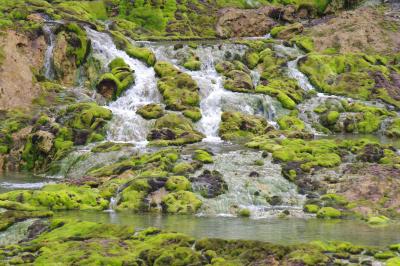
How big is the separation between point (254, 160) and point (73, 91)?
27.3 metres

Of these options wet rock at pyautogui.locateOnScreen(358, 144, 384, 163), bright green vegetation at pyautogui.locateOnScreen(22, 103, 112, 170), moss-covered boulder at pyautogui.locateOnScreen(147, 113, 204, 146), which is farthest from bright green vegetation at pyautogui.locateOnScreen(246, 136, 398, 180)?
bright green vegetation at pyautogui.locateOnScreen(22, 103, 112, 170)

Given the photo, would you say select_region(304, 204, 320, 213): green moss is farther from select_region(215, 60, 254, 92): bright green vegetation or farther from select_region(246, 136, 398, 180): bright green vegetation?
select_region(215, 60, 254, 92): bright green vegetation

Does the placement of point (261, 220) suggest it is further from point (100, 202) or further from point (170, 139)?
point (170, 139)

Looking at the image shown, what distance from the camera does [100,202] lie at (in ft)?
134

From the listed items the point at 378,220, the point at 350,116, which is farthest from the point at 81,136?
the point at 350,116

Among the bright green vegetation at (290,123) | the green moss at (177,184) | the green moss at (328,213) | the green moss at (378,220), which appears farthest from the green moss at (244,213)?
the bright green vegetation at (290,123)

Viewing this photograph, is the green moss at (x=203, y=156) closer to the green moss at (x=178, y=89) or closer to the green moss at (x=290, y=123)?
the green moss at (x=178, y=89)

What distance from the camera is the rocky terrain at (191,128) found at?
30281mm

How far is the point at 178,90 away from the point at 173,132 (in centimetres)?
1112

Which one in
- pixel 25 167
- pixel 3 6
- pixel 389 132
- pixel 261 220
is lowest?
pixel 261 220

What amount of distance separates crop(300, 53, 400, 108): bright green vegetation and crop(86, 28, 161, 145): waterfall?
74.5 feet

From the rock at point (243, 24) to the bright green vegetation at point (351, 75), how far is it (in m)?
21.4

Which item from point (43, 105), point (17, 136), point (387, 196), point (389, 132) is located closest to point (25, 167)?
point (17, 136)

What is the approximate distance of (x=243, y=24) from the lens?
10581 centimetres
